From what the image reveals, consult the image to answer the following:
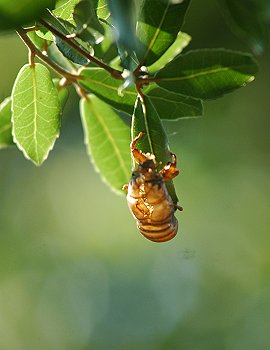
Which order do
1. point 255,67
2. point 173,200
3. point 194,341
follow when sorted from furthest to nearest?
point 194,341
point 173,200
point 255,67

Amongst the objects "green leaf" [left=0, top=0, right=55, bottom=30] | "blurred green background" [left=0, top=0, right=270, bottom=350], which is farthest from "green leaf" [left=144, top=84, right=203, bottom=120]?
"blurred green background" [left=0, top=0, right=270, bottom=350]

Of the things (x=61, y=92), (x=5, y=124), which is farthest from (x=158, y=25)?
(x=5, y=124)

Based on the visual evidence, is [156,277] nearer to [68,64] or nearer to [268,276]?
[268,276]

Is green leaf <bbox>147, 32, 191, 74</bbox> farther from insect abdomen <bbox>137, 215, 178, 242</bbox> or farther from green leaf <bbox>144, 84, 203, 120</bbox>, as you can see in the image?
insect abdomen <bbox>137, 215, 178, 242</bbox>

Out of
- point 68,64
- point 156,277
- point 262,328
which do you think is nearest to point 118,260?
point 156,277

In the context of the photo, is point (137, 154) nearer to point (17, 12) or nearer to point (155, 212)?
point (155, 212)
